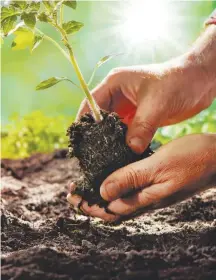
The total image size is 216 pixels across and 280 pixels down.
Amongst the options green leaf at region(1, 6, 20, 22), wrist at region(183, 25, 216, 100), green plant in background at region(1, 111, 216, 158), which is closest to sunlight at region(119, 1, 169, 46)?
wrist at region(183, 25, 216, 100)

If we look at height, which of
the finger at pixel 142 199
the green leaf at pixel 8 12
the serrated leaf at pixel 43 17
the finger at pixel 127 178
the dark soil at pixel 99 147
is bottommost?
the finger at pixel 142 199

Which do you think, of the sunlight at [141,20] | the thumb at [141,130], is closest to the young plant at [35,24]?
the thumb at [141,130]

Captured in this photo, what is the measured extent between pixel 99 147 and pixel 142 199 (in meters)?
0.24

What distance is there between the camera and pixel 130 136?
5.46 ft

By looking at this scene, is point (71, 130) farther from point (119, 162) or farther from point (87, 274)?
point (87, 274)

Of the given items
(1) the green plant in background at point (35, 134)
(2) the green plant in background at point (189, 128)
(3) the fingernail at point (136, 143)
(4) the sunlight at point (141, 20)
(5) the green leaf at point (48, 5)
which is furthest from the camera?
(1) the green plant in background at point (35, 134)

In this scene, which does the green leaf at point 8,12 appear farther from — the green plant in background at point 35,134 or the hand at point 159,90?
the green plant in background at point 35,134

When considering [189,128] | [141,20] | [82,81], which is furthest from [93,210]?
[189,128]

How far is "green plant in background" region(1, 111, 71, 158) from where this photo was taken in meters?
4.13

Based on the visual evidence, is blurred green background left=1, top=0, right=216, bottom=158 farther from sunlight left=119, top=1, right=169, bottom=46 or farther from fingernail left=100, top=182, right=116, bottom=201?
fingernail left=100, top=182, right=116, bottom=201

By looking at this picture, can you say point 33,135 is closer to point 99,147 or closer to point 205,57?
point 205,57

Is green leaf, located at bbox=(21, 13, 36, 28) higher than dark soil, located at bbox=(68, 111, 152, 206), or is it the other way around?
green leaf, located at bbox=(21, 13, 36, 28)

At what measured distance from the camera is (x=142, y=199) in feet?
5.30

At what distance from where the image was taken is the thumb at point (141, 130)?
1.65 meters
